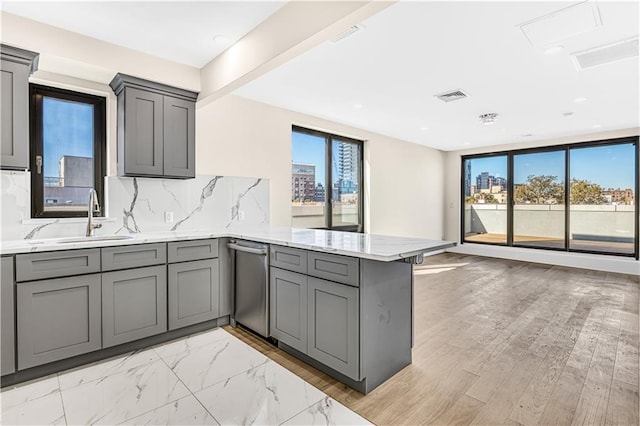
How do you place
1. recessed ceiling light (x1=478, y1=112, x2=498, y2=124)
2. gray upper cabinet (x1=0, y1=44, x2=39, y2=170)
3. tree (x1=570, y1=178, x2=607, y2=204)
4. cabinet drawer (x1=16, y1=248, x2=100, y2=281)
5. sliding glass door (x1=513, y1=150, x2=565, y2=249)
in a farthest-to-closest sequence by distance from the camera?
sliding glass door (x1=513, y1=150, x2=565, y2=249) → tree (x1=570, y1=178, x2=607, y2=204) → recessed ceiling light (x1=478, y1=112, x2=498, y2=124) → gray upper cabinet (x1=0, y1=44, x2=39, y2=170) → cabinet drawer (x1=16, y1=248, x2=100, y2=281)

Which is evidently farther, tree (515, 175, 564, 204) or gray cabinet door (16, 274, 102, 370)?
→ tree (515, 175, 564, 204)

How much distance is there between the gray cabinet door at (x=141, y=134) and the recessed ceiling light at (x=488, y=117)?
436 cm

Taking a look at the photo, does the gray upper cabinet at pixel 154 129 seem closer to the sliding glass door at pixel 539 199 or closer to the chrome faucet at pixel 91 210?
the chrome faucet at pixel 91 210

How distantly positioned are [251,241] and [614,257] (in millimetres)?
6906

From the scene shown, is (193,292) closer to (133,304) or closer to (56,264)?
(133,304)

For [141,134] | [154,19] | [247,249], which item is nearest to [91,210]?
[141,134]

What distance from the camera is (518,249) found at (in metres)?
7.20

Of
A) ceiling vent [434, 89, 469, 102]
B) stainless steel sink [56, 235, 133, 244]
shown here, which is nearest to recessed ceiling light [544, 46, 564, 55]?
ceiling vent [434, 89, 469, 102]

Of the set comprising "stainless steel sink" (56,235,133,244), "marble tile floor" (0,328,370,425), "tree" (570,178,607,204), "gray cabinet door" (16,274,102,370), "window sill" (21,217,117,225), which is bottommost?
"marble tile floor" (0,328,370,425)

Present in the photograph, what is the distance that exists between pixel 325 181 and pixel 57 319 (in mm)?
3771

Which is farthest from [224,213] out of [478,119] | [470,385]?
[478,119]

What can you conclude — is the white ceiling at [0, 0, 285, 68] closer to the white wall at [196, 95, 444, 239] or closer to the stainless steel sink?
the white wall at [196, 95, 444, 239]

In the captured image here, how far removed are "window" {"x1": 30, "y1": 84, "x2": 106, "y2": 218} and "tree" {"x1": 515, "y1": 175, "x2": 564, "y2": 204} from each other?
771cm

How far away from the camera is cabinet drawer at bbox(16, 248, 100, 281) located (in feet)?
7.22
